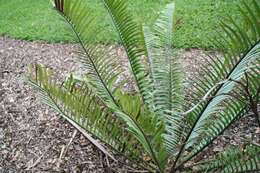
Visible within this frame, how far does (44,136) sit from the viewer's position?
9.73 feet

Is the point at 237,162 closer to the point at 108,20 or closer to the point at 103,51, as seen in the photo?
the point at 103,51

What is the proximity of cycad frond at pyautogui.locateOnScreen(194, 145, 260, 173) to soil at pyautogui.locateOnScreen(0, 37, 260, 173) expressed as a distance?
44 cm

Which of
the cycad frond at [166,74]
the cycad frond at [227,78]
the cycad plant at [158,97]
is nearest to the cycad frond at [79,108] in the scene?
the cycad plant at [158,97]

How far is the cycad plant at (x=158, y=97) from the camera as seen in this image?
176 centimetres

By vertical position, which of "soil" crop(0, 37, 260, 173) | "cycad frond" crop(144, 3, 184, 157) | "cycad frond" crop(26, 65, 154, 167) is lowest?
"soil" crop(0, 37, 260, 173)

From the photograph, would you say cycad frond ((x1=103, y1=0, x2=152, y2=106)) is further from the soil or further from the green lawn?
the green lawn

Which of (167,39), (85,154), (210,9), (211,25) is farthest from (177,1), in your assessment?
(85,154)

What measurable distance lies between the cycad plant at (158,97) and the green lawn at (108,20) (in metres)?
1.43

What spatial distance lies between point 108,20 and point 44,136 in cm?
210

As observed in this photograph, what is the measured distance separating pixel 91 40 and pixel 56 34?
2.77 meters

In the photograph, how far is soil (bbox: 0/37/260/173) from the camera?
8.64 feet

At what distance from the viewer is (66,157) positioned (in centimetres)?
272

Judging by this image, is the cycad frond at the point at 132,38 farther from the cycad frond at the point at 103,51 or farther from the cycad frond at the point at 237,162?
the cycad frond at the point at 237,162

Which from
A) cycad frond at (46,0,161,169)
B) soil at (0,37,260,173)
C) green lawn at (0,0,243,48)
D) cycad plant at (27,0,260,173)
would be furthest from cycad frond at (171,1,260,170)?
green lawn at (0,0,243,48)
